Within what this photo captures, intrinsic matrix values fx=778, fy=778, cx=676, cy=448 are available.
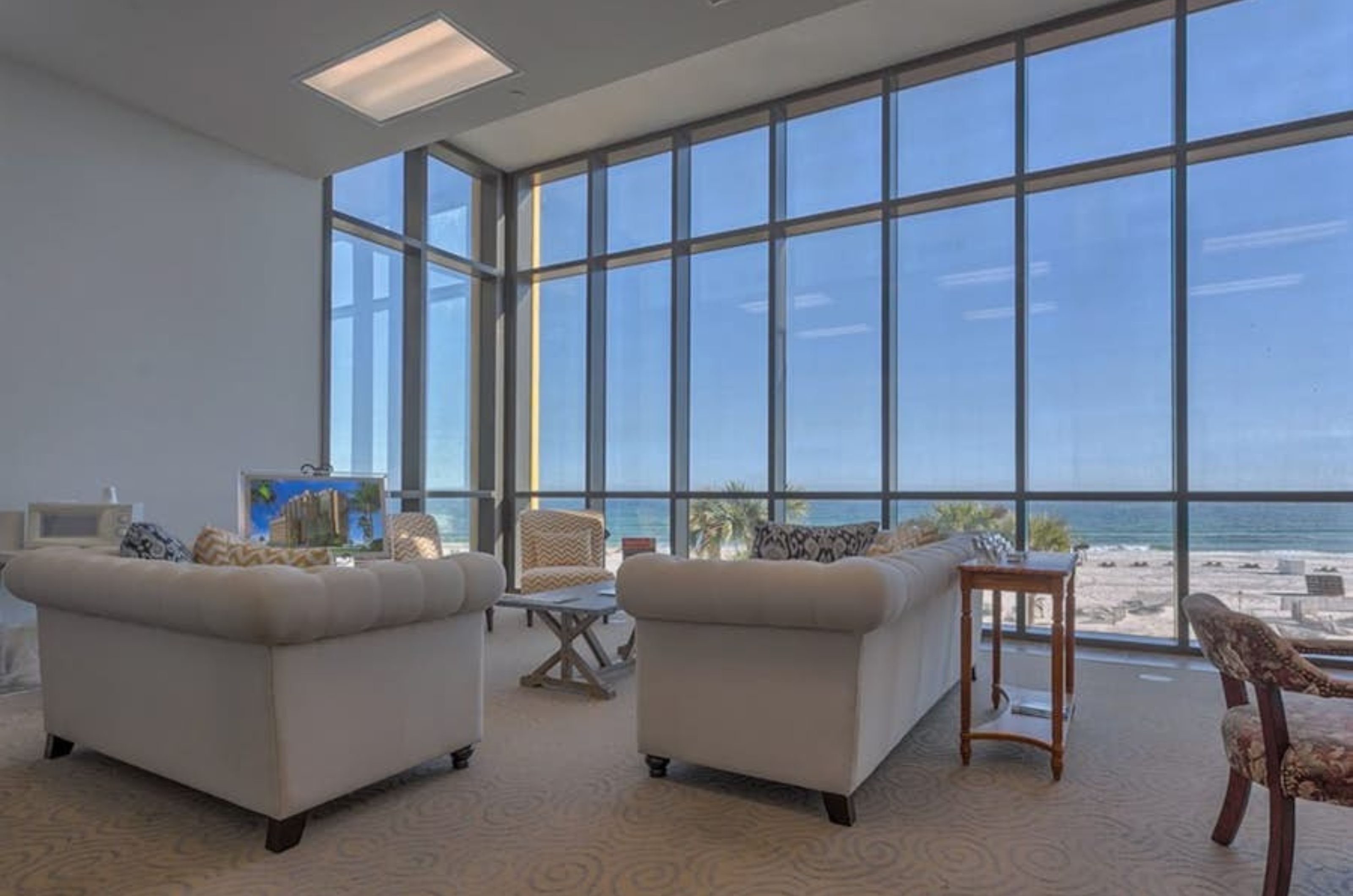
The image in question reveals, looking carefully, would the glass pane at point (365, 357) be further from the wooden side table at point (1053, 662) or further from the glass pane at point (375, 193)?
the wooden side table at point (1053, 662)

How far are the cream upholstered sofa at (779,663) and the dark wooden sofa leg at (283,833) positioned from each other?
44.0 inches

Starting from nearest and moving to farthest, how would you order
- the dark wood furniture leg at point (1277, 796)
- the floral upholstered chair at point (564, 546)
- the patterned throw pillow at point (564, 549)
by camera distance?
the dark wood furniture leg at point (1277, 796)
the floral upholstered chair at point (564, 546)
the patterned throw pillow at point (564, 549)

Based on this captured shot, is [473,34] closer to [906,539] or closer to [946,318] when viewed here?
[906,539]

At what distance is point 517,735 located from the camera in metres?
3.30

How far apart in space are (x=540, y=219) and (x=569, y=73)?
11.6 feet

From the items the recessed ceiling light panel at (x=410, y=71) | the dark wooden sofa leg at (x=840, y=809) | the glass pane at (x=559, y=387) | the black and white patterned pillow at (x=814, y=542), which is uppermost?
the recessed ceiling light panel at (x=410, y=71)

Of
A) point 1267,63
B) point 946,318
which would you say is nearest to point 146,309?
point 946,318

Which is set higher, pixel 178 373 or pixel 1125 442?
pixel 178 373

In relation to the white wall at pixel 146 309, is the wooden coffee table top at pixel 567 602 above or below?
below

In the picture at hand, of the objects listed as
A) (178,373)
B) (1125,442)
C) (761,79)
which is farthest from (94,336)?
(1125,442)

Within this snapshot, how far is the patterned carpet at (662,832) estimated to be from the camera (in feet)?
6.86

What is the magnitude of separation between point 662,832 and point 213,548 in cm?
Result: 181

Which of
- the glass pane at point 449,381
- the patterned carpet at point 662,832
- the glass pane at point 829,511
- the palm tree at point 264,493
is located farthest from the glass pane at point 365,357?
the glass pane at point 829,511

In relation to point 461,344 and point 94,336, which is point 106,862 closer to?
point 94,336
